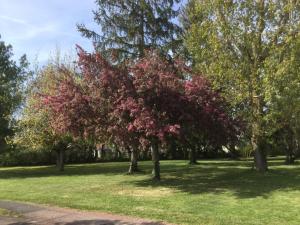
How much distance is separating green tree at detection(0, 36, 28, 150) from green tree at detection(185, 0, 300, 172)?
14732 mm

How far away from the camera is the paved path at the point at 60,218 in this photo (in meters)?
11.0

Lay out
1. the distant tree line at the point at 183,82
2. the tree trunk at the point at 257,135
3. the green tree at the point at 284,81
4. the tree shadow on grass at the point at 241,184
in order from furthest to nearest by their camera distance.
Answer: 1. the tree trunk at the point at 257,135
2. the green tree at the point at 284,81
3. the distant tree line at the point at 183,82
4. the tree shadow on grass at the point at 241,184

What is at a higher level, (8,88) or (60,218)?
(8,88)

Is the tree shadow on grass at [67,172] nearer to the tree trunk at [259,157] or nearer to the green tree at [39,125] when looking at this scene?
the green tree at [39,125]

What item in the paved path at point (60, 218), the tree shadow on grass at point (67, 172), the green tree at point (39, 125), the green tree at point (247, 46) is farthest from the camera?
the green tree at point (39, 125)

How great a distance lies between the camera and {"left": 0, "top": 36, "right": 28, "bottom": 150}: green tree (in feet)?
99.7

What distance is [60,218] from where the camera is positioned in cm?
1173

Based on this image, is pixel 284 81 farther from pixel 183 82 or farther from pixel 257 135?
pixel 183 82

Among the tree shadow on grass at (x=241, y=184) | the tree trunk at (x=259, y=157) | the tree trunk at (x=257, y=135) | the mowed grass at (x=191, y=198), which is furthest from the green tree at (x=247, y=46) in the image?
the mowed grass at (x=191, y=198)

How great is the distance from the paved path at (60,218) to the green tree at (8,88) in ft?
58.4

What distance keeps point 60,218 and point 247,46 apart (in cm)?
1191

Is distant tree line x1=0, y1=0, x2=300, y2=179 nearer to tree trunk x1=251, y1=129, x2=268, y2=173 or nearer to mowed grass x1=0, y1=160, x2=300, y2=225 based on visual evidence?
tree trunk x1=251, y1=129, x2=268, y2=173

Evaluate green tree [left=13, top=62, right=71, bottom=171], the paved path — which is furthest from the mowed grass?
green tree [left=13, top=62, right=71, bottom=171]

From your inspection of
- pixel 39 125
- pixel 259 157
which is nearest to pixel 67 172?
pixel 39 125
